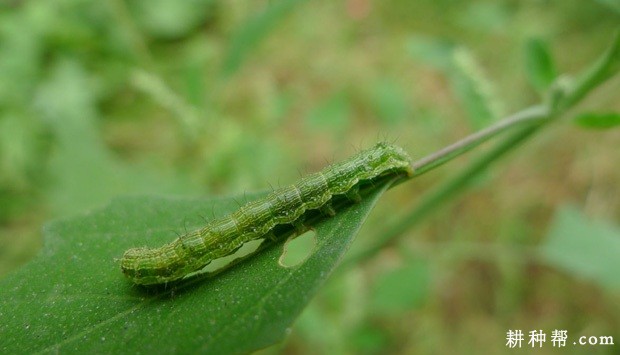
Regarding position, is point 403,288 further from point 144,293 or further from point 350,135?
point 144,293

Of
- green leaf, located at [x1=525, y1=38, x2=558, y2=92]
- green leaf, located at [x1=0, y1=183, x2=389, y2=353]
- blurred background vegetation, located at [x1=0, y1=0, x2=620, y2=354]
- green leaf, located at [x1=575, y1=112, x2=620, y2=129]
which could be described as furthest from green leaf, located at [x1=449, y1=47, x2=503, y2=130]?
green leaf, located at [x1=0, y1=183, x2=389, y2=353]

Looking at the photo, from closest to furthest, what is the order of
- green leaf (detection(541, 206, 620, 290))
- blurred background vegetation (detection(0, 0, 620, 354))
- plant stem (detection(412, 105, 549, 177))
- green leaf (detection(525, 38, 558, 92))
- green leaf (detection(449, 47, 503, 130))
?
plant stem (detection(412, 105, 549, 177))
green leaf (detection(525, 38, 558, 92))
green leaf (detection(449, 47, 503, 130))
green leaf (detection(541, 206, 620, 290))
blurred background vegetation (detection(0, 0, 620, 354))

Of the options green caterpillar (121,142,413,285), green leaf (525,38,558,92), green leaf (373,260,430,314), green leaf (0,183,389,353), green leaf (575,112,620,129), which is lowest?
green leaf (0,183,389,353)

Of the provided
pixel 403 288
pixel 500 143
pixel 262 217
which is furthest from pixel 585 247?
pixel 262 217

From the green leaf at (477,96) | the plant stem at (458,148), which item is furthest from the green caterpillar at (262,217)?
the green leaf at (477,96)

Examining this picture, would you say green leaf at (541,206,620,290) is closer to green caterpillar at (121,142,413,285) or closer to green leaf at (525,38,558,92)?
green leaf at (525,38,558,92)

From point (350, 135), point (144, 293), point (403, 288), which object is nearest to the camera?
point (144, 293)
